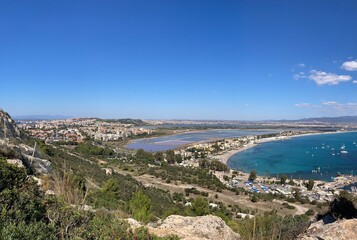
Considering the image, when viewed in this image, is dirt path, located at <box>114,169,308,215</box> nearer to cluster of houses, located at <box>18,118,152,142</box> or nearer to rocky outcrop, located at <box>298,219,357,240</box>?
cluster of houses, located at <box>18,118,152,142</box>

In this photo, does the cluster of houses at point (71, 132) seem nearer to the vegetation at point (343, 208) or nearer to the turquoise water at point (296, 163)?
the vegetation at point (343, 208)

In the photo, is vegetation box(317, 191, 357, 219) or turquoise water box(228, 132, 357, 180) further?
turquoise water box(228, 132, 357, 180)

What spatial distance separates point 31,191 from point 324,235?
528cm

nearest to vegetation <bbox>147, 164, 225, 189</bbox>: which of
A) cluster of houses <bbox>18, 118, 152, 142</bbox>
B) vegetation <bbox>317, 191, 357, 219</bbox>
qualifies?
cluster of houses <bbox>18, 118, 152, 142</bbox>

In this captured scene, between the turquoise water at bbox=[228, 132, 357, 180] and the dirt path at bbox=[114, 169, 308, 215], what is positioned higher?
the dirt path at bbox=[114, 169, 308, 215]

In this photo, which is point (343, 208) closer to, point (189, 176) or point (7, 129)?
point (7, 129)

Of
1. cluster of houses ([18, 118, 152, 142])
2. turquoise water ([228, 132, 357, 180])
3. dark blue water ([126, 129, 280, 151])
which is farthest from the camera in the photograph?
dark blue water ([126, 129, 280, 151])

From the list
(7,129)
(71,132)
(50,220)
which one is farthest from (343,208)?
(71,132)

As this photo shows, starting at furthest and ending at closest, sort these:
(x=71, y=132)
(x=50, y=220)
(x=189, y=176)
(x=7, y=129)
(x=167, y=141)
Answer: (x=167, y=141), (x=71, y=132), (x=189, y=176), (x=7, y=129), (x=50, y=220)

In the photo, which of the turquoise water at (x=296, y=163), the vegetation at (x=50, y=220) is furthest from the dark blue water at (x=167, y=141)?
the vegetation at (x=50, y=220)

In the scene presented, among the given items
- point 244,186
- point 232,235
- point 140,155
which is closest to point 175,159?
point 140,155

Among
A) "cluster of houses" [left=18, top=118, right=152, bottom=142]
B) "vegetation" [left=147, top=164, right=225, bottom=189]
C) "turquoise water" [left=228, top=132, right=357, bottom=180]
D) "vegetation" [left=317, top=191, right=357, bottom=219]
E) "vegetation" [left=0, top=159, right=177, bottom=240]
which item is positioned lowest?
"turquoise water" [left=228, top=132, right=357, bottom=180]

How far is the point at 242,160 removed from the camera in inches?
2798

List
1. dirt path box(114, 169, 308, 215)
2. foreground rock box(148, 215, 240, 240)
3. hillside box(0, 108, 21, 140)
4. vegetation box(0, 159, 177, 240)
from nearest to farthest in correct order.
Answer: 1. vegetation box(0, 159, 177, 240)
2. foreground rock box(148, 215, 240, 240)
3. hillside box(0, 108, 21, 140)
4. dirt path box(114, 169, 308, 215)
